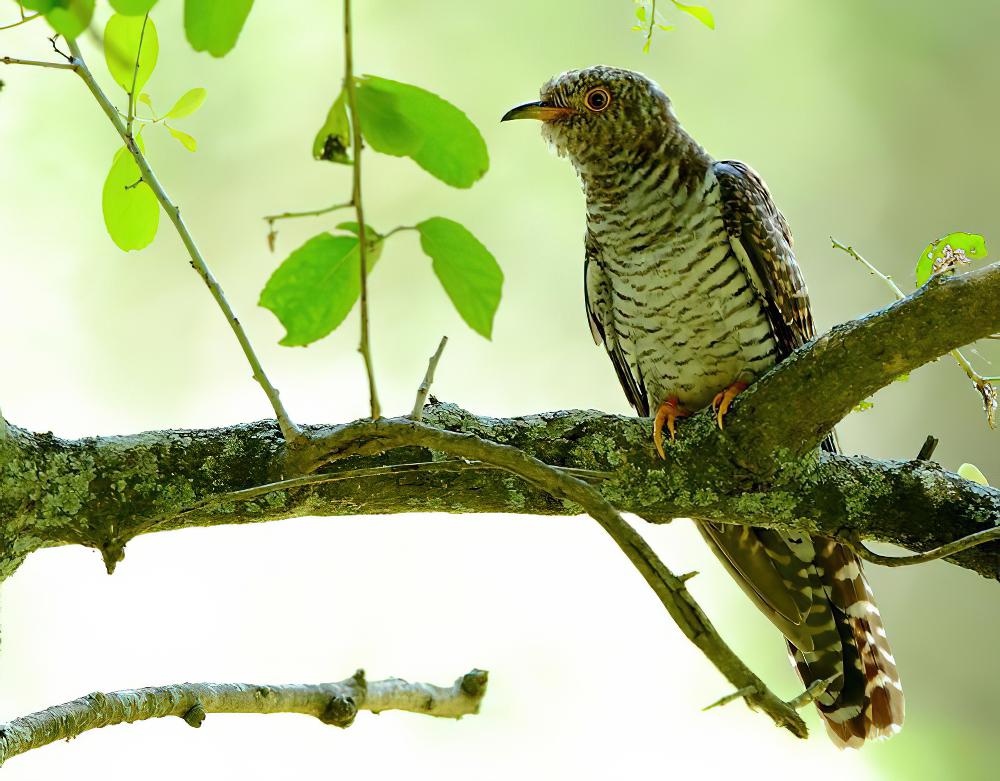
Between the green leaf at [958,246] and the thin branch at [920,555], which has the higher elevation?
the green leaf at [958,246]

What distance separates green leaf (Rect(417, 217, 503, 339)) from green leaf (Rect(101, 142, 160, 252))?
0.46 metres

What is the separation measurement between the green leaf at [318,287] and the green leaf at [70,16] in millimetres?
187

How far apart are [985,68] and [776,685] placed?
107 inches

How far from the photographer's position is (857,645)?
1991 mm

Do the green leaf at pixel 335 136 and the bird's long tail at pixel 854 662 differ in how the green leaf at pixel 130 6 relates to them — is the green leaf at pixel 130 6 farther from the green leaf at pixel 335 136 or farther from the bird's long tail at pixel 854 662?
the bird's long tail at pixel 854 662

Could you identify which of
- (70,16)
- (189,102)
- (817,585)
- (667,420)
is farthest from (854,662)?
(70,16)

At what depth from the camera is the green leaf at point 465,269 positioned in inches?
25.7

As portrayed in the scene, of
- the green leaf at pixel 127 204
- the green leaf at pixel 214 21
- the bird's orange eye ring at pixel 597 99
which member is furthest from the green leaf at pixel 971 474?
the green leaf at pixel 214 21

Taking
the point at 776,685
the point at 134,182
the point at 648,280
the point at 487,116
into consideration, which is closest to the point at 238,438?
the point at 134,182

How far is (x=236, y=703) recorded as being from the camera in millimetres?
1305

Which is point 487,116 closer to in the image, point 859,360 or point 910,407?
point 910,407

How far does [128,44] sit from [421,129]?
35cm

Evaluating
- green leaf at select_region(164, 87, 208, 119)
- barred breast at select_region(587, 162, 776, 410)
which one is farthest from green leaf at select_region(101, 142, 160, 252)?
barred breast at select_region(587, 162, 776, 410)

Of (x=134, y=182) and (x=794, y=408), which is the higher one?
(x=134, y=182)
